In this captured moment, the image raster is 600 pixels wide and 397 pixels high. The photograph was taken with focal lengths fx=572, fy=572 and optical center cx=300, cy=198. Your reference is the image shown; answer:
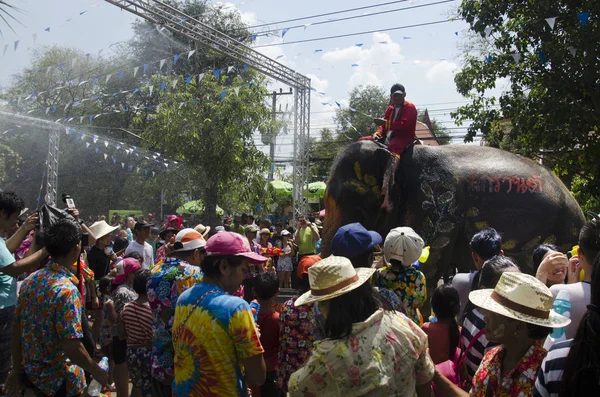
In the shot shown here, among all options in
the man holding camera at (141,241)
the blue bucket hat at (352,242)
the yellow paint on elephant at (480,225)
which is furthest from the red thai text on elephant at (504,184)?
the man holding camera at (141,241)

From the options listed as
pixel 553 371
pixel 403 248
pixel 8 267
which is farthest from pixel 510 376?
pixel 8 267

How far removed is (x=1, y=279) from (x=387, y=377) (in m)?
3.10

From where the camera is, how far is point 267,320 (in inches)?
151

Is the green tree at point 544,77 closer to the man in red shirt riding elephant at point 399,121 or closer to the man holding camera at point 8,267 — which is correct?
the man in red shirt riding elephant at point 399,121

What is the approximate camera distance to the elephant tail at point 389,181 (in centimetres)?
696

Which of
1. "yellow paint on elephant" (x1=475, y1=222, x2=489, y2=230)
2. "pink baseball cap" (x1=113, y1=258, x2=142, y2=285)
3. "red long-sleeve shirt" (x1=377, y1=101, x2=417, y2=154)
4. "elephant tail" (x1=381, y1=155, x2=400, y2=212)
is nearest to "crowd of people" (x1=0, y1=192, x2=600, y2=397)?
"pink baseball cap" (x1=113, y1=258, x2=142, y2=285)

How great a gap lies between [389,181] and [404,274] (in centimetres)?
363

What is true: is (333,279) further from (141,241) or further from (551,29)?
(551,29)

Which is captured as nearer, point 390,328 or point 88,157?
point 390,328

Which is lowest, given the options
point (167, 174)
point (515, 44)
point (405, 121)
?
point (167, 174)

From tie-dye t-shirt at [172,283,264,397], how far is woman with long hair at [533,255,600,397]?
1333mm

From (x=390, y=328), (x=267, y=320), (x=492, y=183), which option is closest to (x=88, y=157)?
(x=492, y=183)

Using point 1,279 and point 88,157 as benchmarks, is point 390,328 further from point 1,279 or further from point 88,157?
point 88,157

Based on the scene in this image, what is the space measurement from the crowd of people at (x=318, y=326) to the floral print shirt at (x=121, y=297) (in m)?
0.02
